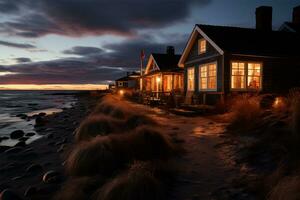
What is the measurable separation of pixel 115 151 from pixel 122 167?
393 mm

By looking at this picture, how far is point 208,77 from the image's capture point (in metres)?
16.1

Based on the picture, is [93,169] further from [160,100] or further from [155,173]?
[160,100]

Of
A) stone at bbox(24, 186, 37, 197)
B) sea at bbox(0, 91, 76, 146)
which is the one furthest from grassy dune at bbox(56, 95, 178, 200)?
sea at bbox(0, 91, 76, 146)

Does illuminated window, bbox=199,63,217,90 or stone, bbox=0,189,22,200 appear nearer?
stone, bbox=0,189,22,200

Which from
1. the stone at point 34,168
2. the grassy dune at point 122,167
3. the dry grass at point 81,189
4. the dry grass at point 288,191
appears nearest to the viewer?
the dry grass at point 288,191

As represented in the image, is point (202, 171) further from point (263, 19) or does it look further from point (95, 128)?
point (263, 19)

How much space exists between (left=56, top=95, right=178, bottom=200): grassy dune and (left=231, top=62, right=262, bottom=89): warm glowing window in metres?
9.69

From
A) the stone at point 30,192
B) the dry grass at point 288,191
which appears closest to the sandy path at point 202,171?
the dry grass at point 288,191

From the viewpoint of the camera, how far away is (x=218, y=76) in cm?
1468

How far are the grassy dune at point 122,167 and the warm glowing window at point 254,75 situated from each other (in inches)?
407

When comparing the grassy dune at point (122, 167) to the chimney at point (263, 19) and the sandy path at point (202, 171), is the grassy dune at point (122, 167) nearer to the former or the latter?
the sandy path at point (202, 171)

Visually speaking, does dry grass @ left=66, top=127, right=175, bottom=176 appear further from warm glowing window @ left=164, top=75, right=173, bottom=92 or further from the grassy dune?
warm glowing window @ left=164, top=75, right=173, bottom=92

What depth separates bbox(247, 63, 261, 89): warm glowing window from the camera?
1466 centimetres

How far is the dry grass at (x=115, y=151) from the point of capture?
488cm
